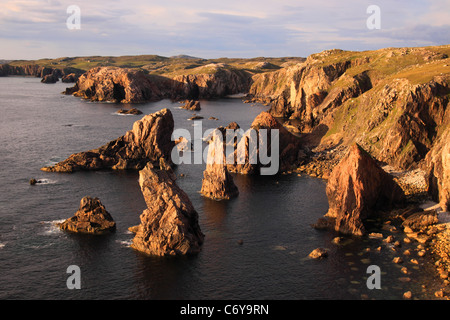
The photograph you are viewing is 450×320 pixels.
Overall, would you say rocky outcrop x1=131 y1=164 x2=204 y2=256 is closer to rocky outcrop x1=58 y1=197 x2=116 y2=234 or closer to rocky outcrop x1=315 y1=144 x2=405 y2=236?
rocky outcrop x1=58 y1=197 x2=116 y2=234

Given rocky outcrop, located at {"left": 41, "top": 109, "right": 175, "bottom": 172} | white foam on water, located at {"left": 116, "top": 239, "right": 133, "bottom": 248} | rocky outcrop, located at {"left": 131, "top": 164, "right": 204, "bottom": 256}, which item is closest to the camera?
rocky outcrop, located at {"left": 131, "top": 164, "right": 204, "bottom": 256}

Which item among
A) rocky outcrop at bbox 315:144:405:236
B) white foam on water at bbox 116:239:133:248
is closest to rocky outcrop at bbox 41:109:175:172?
white foam on water at bbox 116:239:133:248

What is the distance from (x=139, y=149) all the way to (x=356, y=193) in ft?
258

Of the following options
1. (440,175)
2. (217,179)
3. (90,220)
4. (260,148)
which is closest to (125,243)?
(90,220)

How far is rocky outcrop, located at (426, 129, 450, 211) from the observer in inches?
3571

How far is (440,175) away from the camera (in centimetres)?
9506

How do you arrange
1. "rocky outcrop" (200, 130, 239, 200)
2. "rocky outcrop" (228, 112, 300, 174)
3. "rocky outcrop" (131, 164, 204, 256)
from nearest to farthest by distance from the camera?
"rocky outcrop" (131, 164, 204, 256)
"rocky outcrop" (200, 130, 239, 200)
"rocky outcrop" (228, 112, 300, 174)

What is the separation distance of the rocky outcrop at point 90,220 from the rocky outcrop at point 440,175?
71.7 m

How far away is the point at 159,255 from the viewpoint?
76.4 m

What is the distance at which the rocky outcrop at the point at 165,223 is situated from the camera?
7738 centimetres

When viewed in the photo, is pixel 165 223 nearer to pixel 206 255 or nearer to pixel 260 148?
pixel 206 255

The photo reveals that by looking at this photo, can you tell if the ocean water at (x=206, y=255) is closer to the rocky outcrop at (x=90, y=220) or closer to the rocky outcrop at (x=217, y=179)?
the rocky outcrop at (x=90, y=220)

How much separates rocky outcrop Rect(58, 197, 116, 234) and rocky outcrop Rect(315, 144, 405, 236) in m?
44.7
